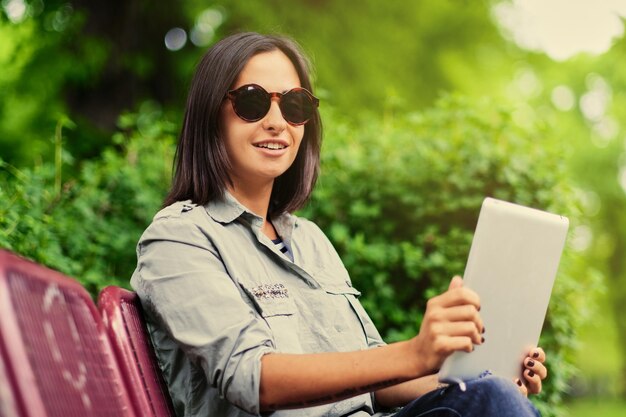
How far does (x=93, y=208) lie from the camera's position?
13.4 ft

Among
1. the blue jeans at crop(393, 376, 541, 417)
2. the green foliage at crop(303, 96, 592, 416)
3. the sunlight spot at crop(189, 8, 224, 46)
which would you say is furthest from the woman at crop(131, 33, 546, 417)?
the sunlight spot at crop(189, 8, 224, 46)

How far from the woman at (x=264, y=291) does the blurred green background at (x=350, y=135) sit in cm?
54

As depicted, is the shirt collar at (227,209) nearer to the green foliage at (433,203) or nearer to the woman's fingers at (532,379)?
the woman's fingers at (532,379)

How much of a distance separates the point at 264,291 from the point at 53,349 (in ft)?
2.77

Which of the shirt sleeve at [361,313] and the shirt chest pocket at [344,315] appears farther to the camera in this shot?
the shirt sleeve at [361,313]

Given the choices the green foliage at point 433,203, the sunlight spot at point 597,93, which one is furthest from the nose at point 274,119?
the sunlight spot at point 597,93

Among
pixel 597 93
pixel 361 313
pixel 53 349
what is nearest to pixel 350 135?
pixel 361 313

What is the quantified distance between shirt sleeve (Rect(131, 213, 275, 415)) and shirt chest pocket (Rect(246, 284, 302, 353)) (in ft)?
0.18

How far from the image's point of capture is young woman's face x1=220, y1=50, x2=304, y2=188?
2303 mm

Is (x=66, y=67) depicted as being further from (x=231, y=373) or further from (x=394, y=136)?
(x=231, y=373)

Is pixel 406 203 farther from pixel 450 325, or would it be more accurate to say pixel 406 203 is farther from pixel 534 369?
pixel 450 325

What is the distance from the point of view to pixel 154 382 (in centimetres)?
198

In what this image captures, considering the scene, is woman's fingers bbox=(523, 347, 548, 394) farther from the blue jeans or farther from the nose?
the nose

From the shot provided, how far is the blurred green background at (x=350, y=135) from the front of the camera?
391cm
